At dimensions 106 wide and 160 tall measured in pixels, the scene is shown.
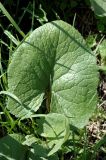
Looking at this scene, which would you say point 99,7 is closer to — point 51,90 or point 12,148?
point 51,90

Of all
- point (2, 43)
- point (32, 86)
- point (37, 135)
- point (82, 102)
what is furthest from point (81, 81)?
point (2, 43)

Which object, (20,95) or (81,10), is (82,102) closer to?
(20,95)

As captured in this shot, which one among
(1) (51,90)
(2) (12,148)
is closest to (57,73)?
(1) (51,90)

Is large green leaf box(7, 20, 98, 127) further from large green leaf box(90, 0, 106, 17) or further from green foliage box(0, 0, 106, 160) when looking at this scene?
large green leaf box(90, 0, 106, 17)

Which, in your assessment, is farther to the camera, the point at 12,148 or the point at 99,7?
the point at 99,7

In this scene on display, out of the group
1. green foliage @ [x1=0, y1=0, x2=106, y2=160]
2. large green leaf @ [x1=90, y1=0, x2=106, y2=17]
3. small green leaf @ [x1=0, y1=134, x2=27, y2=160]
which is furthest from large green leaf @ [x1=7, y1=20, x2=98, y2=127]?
large green leaf @ [x1=90, y1=0, x2=106, y2=17]

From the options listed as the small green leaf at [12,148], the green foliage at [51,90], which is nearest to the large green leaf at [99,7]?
the green foliage at [51,90]
